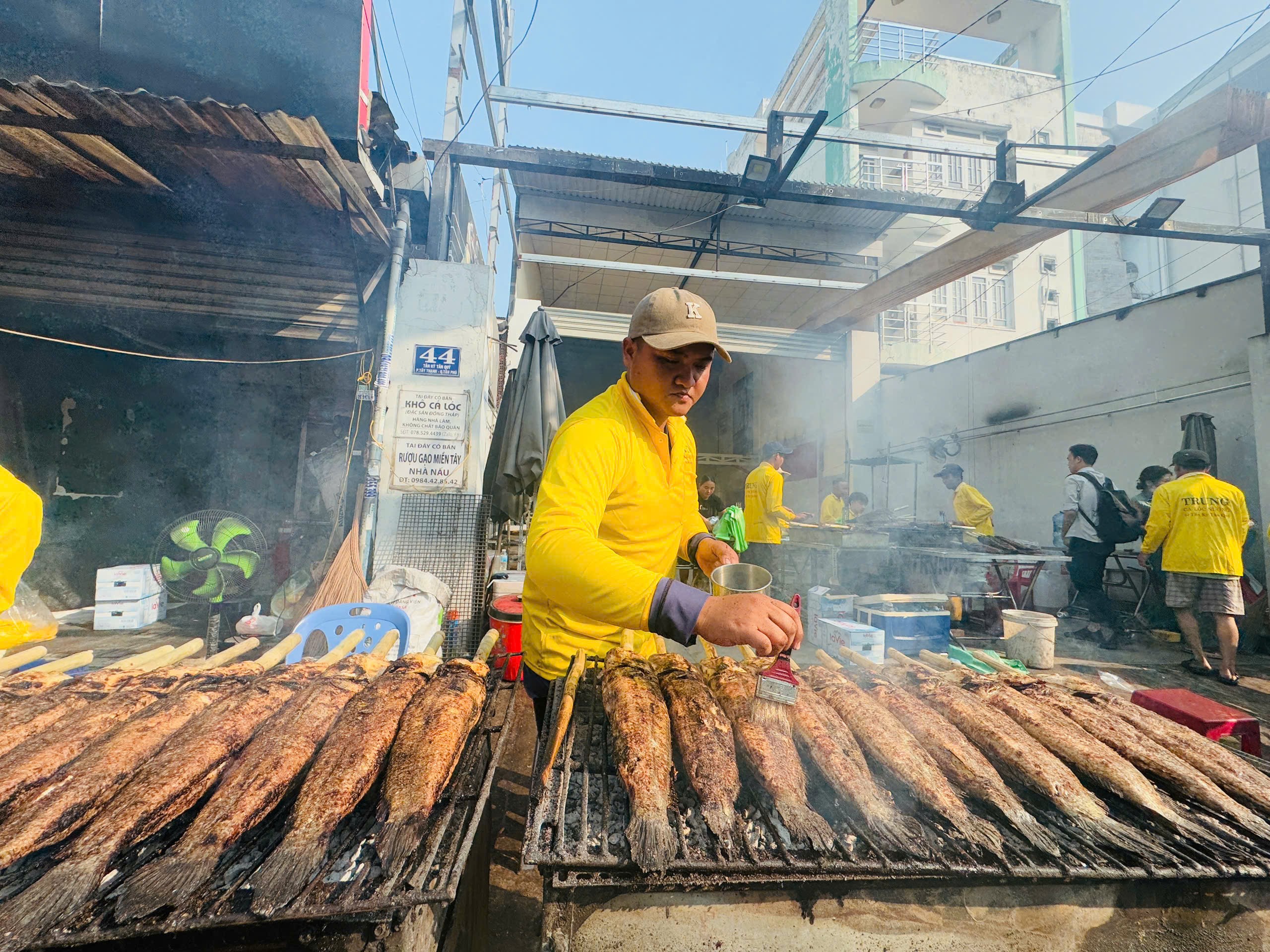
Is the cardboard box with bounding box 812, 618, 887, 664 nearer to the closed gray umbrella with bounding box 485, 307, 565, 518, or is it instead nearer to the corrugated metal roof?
the closed gray umbrella with bounding box 485, 307, 565, 518

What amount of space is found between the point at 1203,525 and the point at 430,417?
9.23m

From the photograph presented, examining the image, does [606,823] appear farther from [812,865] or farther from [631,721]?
[812,865]

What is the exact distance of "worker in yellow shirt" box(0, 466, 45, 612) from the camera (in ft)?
9.68

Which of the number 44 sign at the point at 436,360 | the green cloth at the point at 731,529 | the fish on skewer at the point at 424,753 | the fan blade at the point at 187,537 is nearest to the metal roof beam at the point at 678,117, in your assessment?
the number 44 sign at the point at 436,360

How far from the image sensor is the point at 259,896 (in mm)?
1234

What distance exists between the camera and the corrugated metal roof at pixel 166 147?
159 inches

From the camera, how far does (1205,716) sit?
8.38 feet

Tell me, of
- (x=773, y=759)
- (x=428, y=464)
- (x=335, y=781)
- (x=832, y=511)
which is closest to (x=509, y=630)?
(x=428, y=464)

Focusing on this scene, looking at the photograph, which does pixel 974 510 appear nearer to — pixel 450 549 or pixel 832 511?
pixel 832 511

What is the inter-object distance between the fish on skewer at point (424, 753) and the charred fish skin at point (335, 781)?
0.06m

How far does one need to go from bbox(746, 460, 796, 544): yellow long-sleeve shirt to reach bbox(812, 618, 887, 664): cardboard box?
10.5ft

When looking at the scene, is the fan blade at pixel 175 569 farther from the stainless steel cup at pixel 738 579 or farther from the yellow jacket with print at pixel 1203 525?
the yellow jacket with print at pixel 1203 525

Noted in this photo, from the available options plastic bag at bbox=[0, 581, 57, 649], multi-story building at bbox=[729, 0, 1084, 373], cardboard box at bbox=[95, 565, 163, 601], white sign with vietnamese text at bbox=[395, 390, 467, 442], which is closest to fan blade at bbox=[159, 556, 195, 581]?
plastic bag at bbox=[0, 581, 57, 649]

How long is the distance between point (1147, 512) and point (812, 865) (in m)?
11.4
